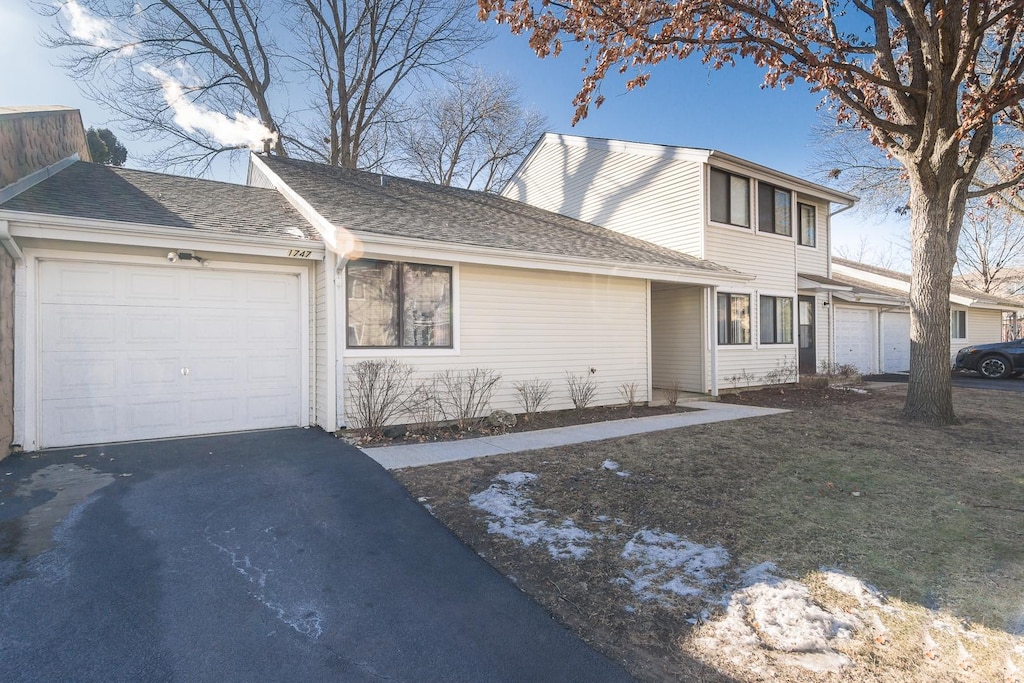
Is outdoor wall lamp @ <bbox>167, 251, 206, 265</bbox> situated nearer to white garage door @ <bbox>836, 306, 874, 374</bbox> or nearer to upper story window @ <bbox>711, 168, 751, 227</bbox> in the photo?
upper story window @ <bbox>711, 168, 751, 227</bbox>

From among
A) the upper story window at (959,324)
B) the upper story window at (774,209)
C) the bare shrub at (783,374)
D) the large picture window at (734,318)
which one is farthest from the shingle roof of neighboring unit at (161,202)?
the upper story window at (959,324)

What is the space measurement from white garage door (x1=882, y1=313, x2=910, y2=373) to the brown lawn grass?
498 inches

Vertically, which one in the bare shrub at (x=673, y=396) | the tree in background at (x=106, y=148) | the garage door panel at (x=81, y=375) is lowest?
the bare shrub at (x=673, y=396)

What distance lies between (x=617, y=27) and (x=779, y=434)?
21.2ft

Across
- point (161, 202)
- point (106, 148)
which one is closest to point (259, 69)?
point (106, 148)

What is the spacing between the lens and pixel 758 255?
13.1 metres

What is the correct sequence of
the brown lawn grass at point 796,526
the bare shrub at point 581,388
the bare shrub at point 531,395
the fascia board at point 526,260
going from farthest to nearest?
1. the bare shrub at point 581,388
2. the bare shrub at point 531,395
3. the fascia board at point 526,260
4. the brown lawn grass at point 796,526

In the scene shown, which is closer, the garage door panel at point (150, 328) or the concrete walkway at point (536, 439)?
the concrete walkway at point (536, 439)

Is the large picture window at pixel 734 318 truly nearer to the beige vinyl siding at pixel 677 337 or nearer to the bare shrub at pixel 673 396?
the beige vinyl siding at pixel 677 337

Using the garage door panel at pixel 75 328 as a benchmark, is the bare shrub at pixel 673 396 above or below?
below

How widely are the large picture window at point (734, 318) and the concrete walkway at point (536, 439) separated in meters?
3.03

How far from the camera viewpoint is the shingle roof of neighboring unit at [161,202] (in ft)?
20.5

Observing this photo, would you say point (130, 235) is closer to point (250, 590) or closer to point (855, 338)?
point (250, 590)

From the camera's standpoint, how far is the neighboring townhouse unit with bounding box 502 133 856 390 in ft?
39.8
